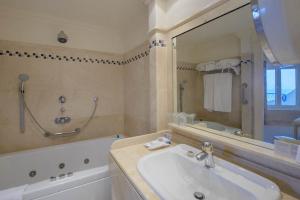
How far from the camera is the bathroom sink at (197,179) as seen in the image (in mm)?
627

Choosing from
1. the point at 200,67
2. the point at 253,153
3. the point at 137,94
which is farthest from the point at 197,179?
the point at 137,94

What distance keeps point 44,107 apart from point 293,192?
7.38 ft

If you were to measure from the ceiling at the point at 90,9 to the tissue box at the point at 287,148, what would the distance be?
1.64 m

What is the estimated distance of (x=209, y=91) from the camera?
1.21 metres

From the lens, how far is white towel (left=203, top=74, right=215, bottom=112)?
3.88 feet

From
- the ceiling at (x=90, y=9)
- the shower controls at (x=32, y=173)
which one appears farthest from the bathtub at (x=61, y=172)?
the ceiling at (x=90, y=9)

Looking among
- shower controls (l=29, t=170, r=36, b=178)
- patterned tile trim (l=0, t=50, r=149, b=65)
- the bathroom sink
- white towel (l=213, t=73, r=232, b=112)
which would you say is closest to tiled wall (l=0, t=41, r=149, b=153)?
patterned tile trim (l=0, t=50, r=149, b=65)

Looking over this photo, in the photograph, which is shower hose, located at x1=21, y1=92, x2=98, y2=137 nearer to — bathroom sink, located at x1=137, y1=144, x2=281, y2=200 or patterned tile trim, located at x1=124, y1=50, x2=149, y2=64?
patterned tile trim, located at x1=124, y1=50, x2=149, y2=64

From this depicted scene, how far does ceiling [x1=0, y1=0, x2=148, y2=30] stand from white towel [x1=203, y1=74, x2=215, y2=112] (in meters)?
1.04

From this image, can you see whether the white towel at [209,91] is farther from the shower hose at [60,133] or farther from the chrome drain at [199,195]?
the shower hose at [60,133]

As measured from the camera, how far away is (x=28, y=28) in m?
1.71

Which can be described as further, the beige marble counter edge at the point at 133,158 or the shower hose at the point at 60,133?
the shower hose at the point at 60,133

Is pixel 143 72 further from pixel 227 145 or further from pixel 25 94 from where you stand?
pixel 25 94

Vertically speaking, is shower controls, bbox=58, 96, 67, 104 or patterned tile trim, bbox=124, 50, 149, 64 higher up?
patterned tile trim, bbox=124, 50, 149, 64
